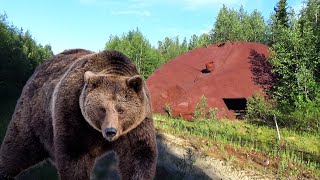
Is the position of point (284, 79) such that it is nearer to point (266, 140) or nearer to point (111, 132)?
point (266, 140)

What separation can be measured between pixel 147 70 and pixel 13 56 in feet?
109

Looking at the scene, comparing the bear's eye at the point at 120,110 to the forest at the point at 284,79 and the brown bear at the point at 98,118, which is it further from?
the forest at the point at 284,79

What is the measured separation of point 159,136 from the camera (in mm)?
9742

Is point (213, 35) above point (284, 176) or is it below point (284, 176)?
above

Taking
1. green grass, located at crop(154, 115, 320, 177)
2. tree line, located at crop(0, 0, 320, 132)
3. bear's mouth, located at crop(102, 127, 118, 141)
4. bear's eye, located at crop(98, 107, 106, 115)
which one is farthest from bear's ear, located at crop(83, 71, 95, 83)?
tree line, located at crop(0, 0, 320, 132)

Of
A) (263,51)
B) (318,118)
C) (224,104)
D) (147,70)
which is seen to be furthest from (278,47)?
(147,70)

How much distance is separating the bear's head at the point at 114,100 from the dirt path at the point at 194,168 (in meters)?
3.07

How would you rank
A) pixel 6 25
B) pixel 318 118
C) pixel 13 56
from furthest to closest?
pixel 6 25 < pixel 13 56 < pixel 318 118

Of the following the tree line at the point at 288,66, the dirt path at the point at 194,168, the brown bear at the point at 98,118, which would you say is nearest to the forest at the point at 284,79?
the tree line at the point at 288,66

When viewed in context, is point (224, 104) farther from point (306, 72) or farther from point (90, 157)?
point (90, 157)

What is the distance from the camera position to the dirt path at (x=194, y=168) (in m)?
7.23

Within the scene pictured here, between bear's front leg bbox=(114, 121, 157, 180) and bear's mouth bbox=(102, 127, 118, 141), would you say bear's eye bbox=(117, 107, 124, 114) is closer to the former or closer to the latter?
bear's mouth bbox=(102, 127, 118, 141)

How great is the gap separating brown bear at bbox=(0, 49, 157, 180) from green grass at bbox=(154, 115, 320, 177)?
351 cm

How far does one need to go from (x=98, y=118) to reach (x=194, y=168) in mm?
3571
